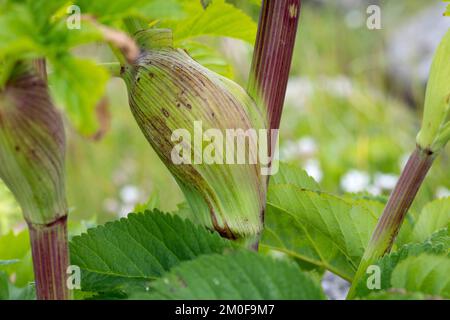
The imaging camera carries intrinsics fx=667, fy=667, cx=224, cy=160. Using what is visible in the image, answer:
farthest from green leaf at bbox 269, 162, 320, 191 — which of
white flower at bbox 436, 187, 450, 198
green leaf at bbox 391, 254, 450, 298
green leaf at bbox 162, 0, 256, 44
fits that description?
white flower at bbox 436, 187, 450, 198

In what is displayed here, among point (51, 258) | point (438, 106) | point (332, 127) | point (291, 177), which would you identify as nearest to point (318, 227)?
point (291, 177)

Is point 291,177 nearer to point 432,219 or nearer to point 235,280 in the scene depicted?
point 432,219

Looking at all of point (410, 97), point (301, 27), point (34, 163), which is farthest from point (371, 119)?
point (34, 163)

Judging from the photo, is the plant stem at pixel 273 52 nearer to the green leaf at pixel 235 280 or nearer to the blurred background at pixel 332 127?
the green leaf at pixel 235 280

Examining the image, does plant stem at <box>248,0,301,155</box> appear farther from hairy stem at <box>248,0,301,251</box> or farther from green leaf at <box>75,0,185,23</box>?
green leaf at <box>75,0,185,23</box>

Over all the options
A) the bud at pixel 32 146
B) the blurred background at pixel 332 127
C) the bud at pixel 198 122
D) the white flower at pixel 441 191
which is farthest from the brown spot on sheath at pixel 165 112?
the white flower at pixel 441 191
